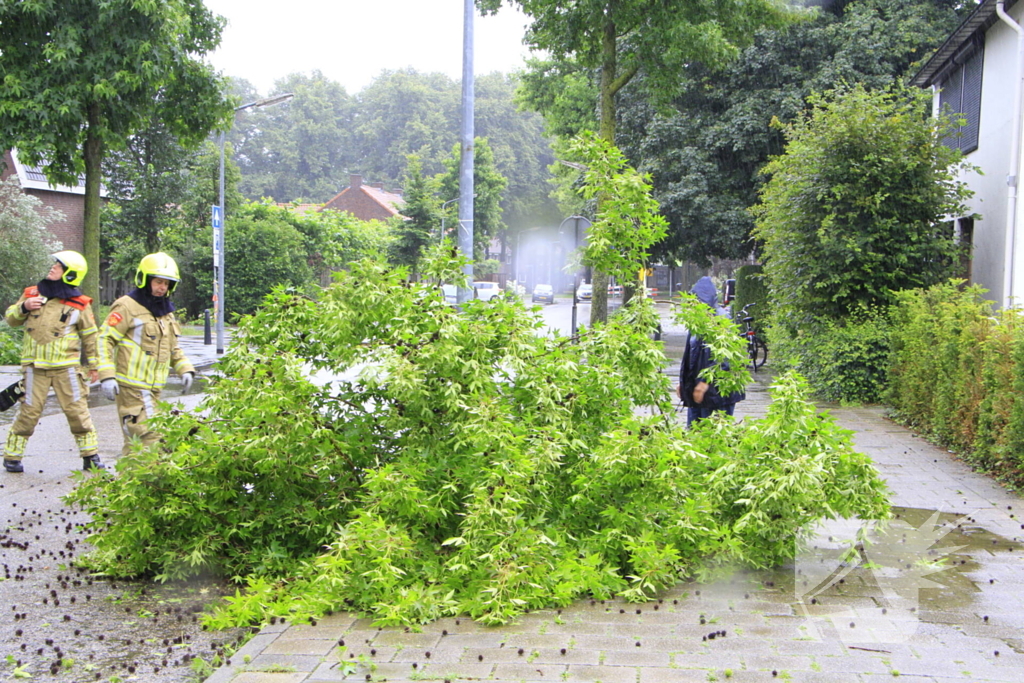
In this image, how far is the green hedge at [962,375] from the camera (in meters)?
7.69

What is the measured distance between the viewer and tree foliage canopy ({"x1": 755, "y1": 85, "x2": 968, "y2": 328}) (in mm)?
13477

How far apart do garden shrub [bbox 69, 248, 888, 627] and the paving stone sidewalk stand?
17 cm

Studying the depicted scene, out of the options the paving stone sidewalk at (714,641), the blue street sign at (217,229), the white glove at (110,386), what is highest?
the blue street sign at (217,229)

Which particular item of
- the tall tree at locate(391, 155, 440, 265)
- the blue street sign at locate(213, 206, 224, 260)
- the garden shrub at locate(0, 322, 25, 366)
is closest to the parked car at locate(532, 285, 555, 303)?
the tall tree at locate(391, 155, 440, 265)

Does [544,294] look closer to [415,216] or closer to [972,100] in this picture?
[415,216]

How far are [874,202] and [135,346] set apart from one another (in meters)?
10.3

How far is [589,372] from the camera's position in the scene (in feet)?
18.7

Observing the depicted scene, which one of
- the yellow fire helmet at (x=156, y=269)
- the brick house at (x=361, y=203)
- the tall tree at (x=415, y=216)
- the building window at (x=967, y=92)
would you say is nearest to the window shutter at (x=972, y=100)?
the building window at (x=967, y=92)

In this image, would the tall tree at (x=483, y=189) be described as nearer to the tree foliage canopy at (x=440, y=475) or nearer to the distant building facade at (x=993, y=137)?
the distant building facade at (x=993, y=137)

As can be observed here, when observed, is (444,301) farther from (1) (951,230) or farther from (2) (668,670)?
(1) (951,230)

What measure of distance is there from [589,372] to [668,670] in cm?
218

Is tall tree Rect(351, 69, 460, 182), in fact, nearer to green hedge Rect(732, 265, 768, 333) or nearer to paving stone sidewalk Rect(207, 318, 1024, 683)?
green hedge Rect(732, 265, 768, 333)

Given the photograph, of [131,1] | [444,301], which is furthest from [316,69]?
[444,301]

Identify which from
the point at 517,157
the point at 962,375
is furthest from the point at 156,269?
the point at 517,157
